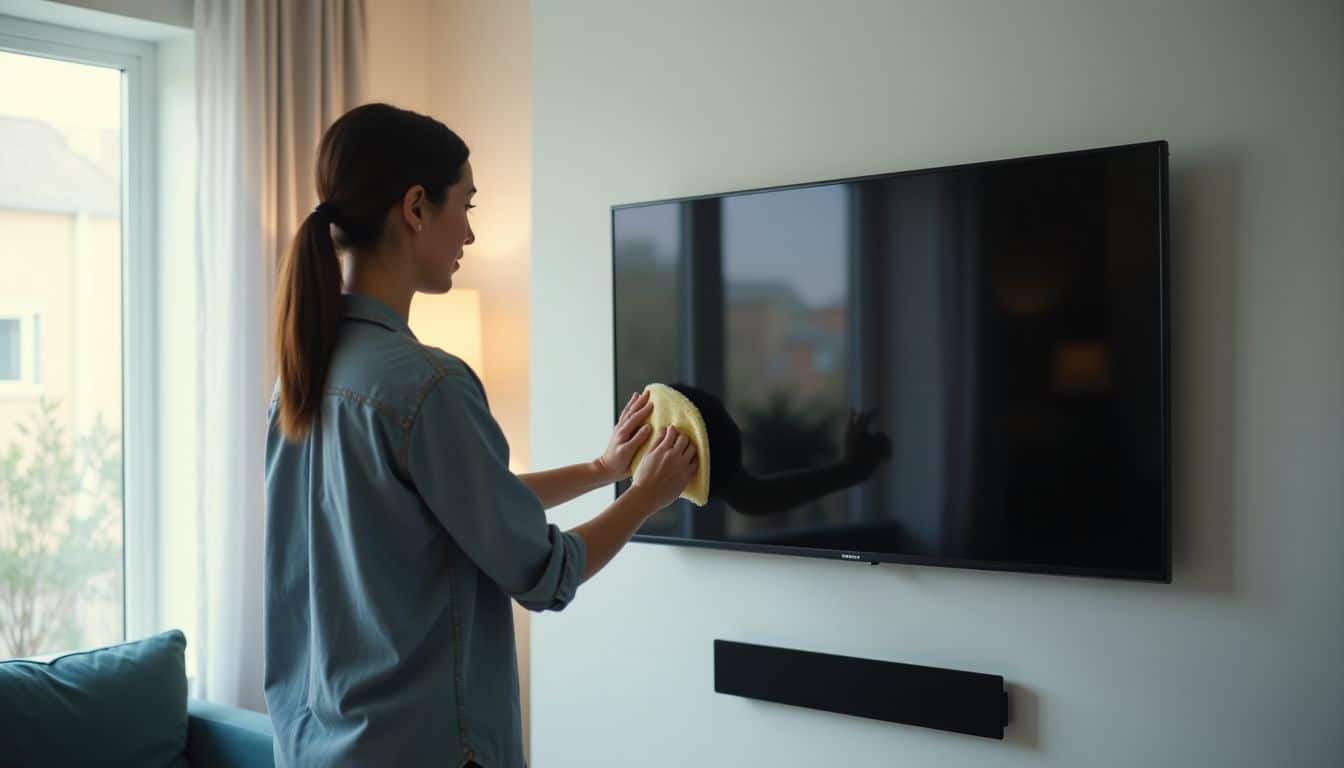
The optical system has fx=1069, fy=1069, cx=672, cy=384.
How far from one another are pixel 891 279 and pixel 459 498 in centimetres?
132

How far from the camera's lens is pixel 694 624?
2.71 m

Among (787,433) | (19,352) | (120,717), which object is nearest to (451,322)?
(19,352)

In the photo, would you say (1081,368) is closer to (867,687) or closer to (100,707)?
(867,687)

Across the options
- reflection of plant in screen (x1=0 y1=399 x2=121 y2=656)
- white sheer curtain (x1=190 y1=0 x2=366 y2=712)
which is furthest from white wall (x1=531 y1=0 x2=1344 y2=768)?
reflection of plant in screen (x1=0 y1=399 x2=121 y2=656)

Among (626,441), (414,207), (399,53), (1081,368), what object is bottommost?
(626,441)

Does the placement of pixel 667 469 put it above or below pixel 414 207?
below

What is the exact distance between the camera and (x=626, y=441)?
5.68 ft

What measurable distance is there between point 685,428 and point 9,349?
229cm

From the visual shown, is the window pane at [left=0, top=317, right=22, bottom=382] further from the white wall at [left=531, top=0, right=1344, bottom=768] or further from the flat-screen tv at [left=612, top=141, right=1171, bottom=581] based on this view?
the flat-screen tv at [left=612, top=141, right=1171, bottom=581]

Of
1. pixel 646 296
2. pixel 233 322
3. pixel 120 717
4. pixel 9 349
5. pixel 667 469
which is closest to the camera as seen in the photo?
pixel 667 469

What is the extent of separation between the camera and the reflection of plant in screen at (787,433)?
2391 mm

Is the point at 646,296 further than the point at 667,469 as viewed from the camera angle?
Yes

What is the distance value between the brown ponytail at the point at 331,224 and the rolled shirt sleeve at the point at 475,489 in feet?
0.55

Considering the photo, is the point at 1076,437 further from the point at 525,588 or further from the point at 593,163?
the point at 593,163
